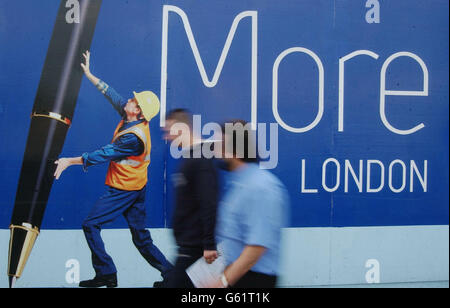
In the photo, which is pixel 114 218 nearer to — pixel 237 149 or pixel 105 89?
pixel 105 89

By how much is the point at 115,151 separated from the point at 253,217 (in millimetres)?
1596

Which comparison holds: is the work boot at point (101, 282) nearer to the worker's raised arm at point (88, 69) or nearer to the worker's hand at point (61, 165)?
the worker's hand at point (61, 165)

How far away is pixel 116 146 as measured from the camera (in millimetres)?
3836

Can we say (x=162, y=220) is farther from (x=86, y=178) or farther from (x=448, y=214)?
(x=448, y=214)

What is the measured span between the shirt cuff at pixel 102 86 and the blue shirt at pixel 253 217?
156cm

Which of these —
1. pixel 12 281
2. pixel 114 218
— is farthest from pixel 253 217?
pixel 12 281

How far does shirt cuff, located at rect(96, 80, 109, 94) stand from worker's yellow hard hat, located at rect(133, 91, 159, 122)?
0.26m

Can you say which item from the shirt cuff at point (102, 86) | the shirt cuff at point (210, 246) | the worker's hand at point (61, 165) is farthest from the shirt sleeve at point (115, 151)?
the shirt cuff at point (210, 246)

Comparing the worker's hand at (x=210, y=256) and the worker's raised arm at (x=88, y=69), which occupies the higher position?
the worker's raised arm at (x=88, y=69)

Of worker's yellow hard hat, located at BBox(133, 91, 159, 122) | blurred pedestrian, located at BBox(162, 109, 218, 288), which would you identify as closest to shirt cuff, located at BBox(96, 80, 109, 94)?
worker's yellow hard hat, located at BBox(133, 91, 159, 122)

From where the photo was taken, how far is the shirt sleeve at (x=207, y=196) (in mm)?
2975

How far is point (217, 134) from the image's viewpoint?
154 inches
